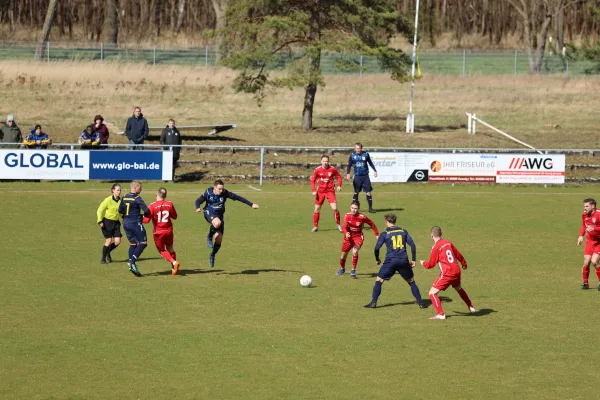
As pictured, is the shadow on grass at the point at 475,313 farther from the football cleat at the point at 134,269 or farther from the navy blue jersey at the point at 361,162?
the navy blue jersey at the point at 361,162

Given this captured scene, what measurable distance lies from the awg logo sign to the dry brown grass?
655 centimetres

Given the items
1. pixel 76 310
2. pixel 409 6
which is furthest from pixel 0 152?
pixel 409 6

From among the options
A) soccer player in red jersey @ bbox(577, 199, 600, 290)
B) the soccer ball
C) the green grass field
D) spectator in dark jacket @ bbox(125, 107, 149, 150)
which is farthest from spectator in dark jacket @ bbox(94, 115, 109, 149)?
soccer player in red jersey @ bbox(577, 199, 600, 290)

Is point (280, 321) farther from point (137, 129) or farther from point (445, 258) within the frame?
point (137, 129)

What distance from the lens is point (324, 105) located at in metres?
57.1

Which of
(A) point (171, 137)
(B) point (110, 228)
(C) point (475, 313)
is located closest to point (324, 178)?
(B) point (110, 228)

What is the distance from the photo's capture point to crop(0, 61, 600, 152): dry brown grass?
46.3 meters

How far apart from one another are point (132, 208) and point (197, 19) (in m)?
70.4

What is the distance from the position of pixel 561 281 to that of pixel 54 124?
3292cm

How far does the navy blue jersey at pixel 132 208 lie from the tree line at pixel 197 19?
5982 centimetres

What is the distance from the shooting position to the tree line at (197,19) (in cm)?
8188

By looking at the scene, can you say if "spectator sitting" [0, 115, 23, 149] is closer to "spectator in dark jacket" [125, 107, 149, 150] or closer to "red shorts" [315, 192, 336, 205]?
"spectator in dark jacket" [125, 107, 149, 150]

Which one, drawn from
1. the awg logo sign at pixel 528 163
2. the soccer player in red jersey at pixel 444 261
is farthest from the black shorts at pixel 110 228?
the awg logo sign at pixel 528 163

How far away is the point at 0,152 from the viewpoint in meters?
35.6
